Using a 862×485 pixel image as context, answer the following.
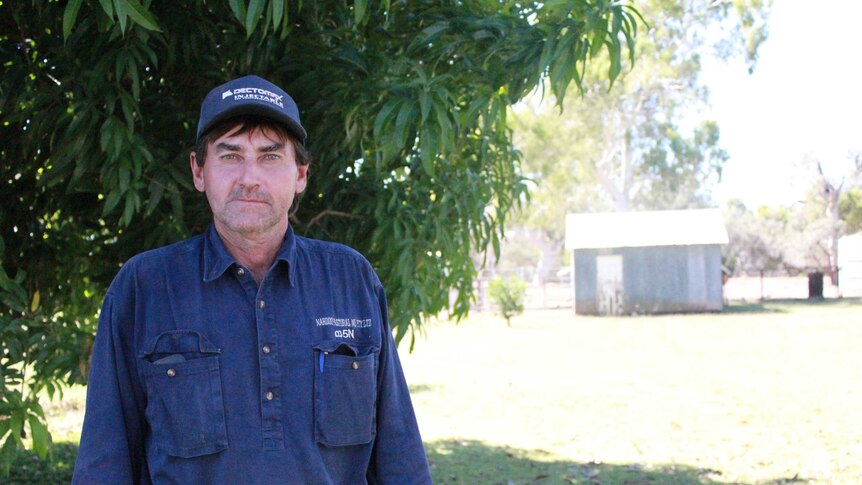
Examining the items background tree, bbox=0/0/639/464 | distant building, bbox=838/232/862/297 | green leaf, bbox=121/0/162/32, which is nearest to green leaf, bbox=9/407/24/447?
background tree, bbox=0/0/639/464

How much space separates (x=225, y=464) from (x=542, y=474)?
6.59 meters

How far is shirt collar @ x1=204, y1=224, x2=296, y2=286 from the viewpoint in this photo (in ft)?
7.02

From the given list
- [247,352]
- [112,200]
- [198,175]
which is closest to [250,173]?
[198,175]

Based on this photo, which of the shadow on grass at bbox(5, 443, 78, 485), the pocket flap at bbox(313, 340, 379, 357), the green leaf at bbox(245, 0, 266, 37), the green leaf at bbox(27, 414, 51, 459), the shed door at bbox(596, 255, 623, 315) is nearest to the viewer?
the pocket flap at bbox(313, 340, 379, 357)

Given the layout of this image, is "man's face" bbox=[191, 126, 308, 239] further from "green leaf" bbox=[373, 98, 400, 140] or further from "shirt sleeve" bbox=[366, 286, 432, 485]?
"green leaf" bbox=[373, 98, 400, 140]

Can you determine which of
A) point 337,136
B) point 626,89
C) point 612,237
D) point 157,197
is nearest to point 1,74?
point 157,197

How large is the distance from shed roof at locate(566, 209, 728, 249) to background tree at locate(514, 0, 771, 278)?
2.56 meters

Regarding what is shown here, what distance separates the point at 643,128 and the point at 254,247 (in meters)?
45.1

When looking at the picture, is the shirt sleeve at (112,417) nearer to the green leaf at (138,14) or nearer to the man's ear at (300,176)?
the man's ear at (300,176)

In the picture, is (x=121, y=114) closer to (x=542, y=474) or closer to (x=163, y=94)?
(x=163, y=94)

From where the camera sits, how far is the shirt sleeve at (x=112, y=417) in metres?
2.00

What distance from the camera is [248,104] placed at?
A: 2172mm

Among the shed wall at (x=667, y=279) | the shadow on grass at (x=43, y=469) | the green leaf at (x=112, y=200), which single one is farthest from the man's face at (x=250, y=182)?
the shed wall at (x=667, y=279)

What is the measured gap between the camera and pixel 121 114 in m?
3.94
